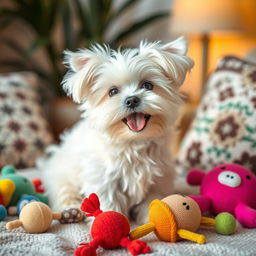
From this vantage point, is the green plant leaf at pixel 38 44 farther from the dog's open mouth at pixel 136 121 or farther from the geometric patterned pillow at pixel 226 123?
the dog's open mouth at pixel 136 121

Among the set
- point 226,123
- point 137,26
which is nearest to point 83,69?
point 226,123

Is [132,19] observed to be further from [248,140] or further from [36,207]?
[36,207]

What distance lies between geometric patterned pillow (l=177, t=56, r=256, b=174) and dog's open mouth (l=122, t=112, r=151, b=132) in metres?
0.61

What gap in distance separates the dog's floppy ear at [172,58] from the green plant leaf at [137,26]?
159 centimetres

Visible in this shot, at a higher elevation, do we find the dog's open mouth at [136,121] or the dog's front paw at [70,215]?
the dog's open mouth at [136,121]

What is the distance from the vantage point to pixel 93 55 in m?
1.27

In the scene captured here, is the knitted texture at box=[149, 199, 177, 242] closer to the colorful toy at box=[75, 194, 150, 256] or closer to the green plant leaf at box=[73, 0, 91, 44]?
the colorful toy at box=[75, 194, 150, 256]

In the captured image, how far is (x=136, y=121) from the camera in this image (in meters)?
1.23

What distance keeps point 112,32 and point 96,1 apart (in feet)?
1.57

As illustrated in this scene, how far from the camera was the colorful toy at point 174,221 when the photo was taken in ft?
3.49

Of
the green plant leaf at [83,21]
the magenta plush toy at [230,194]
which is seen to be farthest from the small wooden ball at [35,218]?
the green plant leaf at [83,21]

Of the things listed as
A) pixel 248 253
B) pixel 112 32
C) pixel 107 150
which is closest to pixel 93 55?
pixel 107 150

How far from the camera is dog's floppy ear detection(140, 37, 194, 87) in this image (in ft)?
4.03

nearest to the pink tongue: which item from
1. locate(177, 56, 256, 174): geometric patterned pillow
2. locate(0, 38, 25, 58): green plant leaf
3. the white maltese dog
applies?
the white maltese dog
